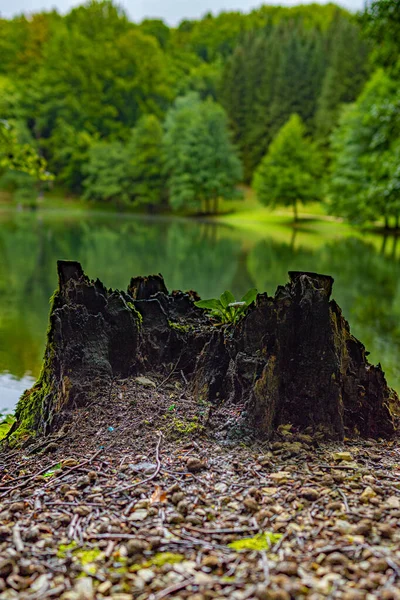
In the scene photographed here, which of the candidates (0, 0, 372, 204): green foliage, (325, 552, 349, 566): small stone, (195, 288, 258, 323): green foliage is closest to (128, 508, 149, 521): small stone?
(325, 552, 349, 566): small stone

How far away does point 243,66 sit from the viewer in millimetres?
62531

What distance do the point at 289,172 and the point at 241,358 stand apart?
40775 mm

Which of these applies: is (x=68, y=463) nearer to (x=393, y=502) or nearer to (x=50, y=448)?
(x=50, y=448)

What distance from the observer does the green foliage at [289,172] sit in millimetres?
42469

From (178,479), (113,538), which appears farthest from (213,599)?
(178,479)

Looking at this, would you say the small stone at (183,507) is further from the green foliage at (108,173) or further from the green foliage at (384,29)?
the green foliage at (108,173)

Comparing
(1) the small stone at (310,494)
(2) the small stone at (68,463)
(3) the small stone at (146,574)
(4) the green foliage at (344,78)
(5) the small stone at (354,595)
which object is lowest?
(2) the small stone at (68,463)

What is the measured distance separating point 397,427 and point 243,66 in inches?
2592

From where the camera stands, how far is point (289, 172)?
1657 inches

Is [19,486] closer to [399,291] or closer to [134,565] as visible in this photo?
[134,565]

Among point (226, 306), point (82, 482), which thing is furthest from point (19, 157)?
point (82, 482)

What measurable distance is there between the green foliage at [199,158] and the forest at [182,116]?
135 mm

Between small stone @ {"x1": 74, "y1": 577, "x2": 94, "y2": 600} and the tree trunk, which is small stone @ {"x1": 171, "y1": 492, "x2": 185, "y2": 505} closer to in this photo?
small stone @ {"x1": 74, "y1": 577, "x2": 94, "y2": 600}

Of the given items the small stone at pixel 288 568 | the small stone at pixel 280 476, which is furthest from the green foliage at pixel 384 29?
the small stone at pixel 288 568
